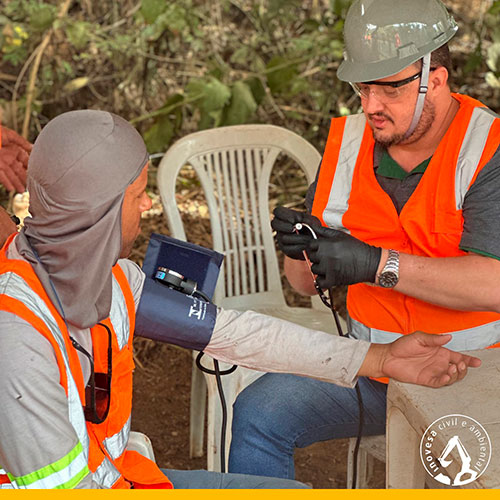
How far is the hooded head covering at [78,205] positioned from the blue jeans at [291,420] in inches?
34.2

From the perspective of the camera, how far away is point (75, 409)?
162 centimetres

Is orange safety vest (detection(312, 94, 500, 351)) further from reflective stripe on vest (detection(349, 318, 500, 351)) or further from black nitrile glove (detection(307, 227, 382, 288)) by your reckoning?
black nitrile glove (detection(307, 227, 382, 288))

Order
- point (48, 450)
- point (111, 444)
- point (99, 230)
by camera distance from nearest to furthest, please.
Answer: point (48, 450), point (99, 230), point (111, 444)

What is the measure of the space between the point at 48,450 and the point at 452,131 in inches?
56.6

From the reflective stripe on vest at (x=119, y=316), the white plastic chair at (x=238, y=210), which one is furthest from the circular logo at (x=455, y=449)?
the white plastic chair at (x=238, y=210)

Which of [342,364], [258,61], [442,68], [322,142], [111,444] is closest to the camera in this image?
[111,444]

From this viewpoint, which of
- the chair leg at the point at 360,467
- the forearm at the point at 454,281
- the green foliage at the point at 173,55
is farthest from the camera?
the green foliage at the point at 173,55

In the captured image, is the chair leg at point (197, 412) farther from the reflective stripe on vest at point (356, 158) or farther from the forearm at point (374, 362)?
the forearm at point (374, 362)

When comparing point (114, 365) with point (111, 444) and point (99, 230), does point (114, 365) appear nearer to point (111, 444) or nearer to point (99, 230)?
point (111, 444)

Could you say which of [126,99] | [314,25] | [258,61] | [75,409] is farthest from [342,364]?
[126,99]

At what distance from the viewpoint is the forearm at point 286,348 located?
2068 millimetres

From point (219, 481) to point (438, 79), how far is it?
1.23 meters

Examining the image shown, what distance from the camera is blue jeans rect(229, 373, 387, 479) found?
7.77 feet

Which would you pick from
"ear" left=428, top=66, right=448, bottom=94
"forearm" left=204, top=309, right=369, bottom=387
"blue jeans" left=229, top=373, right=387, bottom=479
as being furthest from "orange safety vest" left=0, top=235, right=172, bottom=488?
"ear" left=428, top=66, right=448, bottom=94
